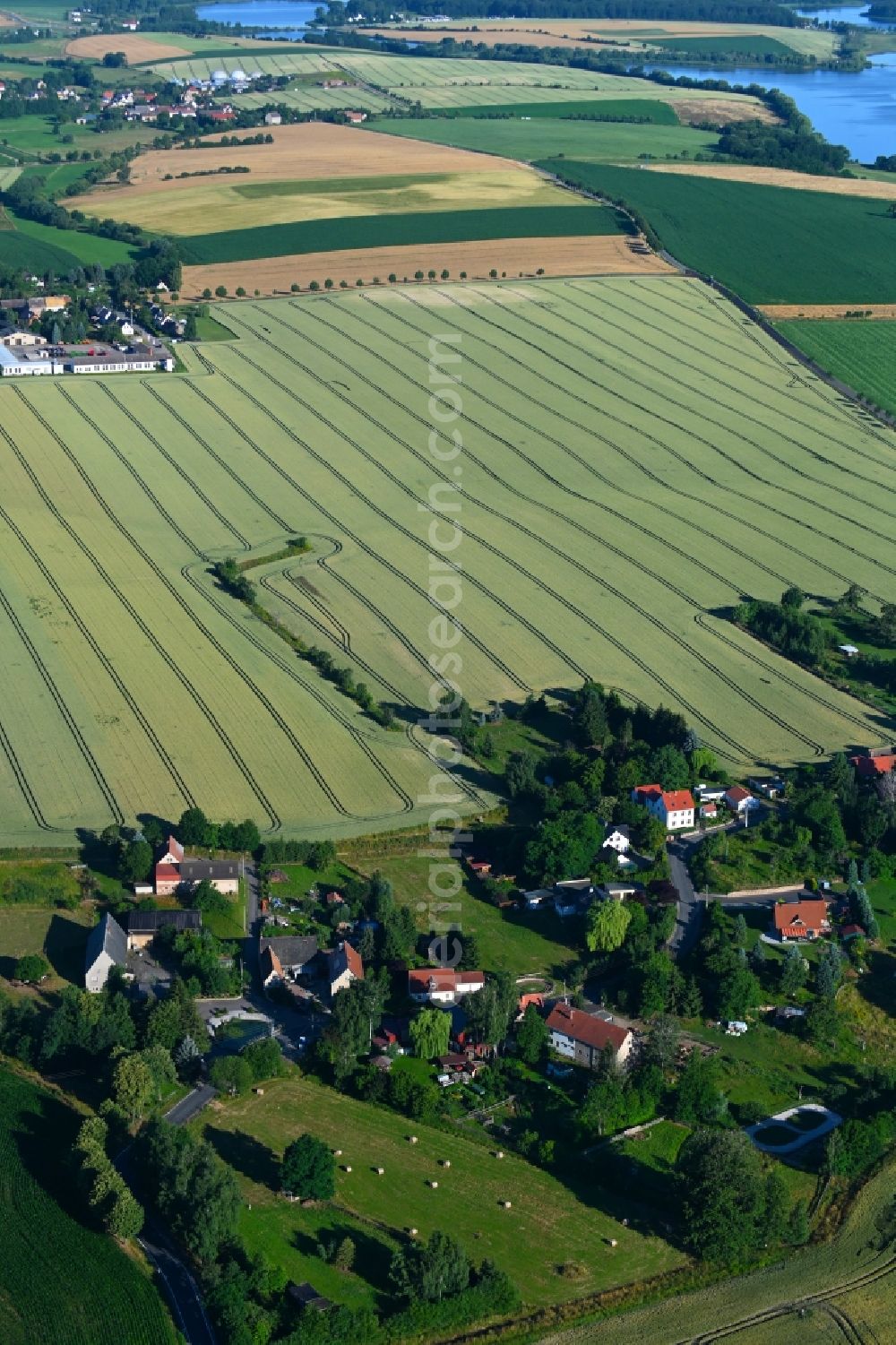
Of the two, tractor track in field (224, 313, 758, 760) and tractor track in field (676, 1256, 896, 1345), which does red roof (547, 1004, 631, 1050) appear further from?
tractor track in field (224, 313, 758, 760)

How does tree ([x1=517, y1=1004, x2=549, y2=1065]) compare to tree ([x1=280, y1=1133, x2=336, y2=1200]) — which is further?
tree ([x1=517, y1=1004, x2=549, y2=1065])

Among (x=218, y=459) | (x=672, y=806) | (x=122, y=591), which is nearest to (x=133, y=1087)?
(x=672, y=806)

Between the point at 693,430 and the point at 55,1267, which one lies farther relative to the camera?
the point at 693,430

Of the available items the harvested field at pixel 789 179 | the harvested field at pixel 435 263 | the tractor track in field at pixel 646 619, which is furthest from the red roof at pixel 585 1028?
the harvested field at pixel 789 179

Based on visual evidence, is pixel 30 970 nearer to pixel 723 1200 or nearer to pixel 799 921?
pixel 723 1200

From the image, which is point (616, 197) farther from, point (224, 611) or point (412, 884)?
point (412, 884)

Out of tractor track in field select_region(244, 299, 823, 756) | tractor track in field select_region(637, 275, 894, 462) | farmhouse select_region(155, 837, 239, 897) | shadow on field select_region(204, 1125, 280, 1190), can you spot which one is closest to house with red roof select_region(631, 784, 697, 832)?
tractor track in field select_region(244, 299, 823, 756)
